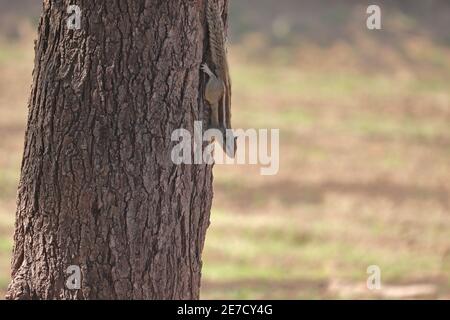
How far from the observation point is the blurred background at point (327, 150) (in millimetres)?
9141

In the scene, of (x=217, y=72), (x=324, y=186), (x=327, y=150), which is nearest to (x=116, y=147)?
(x=217, y=72)

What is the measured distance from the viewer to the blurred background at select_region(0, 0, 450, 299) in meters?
9.14

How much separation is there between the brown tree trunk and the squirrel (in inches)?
3.4

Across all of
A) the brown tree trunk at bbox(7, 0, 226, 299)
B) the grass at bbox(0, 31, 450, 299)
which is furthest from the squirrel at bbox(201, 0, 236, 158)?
the grass at bbox(0, 31, 450, 299)

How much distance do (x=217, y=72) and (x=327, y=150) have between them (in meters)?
8.31

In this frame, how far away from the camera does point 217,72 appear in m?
4.58

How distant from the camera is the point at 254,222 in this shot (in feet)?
34.4

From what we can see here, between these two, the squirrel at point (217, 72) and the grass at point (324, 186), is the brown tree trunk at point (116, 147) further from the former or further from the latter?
the grass at point (324, 186)

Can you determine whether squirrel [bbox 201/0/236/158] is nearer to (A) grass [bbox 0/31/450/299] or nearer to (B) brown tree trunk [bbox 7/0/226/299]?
(B) brown tree trunk [bbox 7/0/226/299]

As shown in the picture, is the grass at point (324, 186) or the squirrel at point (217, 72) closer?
the squirrel at point (217, 72)

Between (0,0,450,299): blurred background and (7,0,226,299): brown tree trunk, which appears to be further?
(0,0,450,299): blurred background

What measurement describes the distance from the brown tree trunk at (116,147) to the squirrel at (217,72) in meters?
0.09

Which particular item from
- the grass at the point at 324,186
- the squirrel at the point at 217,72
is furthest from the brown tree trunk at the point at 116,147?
the grass at the point at 324,186
